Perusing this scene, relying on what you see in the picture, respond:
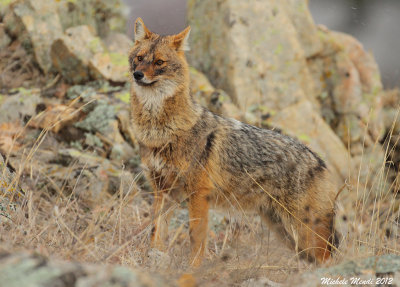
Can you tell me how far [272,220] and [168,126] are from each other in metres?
1.76

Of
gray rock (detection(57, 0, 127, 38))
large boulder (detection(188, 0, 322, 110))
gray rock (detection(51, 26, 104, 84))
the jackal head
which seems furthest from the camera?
large boulder (detection(188, 0, 322, 110))

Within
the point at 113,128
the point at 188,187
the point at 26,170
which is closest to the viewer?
the point at 188,187

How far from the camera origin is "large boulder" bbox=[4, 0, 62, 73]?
8.05 meters

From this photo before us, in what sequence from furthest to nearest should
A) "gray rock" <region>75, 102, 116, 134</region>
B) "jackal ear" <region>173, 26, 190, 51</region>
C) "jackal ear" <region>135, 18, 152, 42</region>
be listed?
"gray rock" <region>75, 102, 116, 134</region>
"jackal ear" <region>135, 18, 152, 42</region>
"jackal ear" <region>173, 26, 190, 51</region>

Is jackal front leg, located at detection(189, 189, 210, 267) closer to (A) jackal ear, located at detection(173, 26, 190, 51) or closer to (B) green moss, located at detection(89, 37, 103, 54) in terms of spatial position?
(A) jackal ear, located at detection(173, 26, 190, 51)

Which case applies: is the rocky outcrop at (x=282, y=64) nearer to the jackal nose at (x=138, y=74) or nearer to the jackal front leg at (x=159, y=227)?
the jackal nose at (x=138, y=74)

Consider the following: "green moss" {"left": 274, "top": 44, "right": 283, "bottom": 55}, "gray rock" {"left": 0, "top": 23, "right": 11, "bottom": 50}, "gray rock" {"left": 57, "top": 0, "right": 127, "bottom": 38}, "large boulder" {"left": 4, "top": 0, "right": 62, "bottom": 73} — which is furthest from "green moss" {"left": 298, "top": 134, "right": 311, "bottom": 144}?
"gray rock" {"left": 0, "top": 23, "right": 11, "bottom": 50}

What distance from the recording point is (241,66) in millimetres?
8594

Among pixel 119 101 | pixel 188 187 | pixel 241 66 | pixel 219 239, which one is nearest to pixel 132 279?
pixel 188 187

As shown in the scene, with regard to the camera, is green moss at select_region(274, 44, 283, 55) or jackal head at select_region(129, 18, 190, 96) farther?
green moss at select_region(274, 44, 283, 55)

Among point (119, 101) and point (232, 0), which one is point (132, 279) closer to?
point (119, 101)

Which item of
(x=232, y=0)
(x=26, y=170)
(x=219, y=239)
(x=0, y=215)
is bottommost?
(x=219, y=239)

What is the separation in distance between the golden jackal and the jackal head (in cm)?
1

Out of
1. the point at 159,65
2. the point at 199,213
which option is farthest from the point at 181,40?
the point at 199,213
